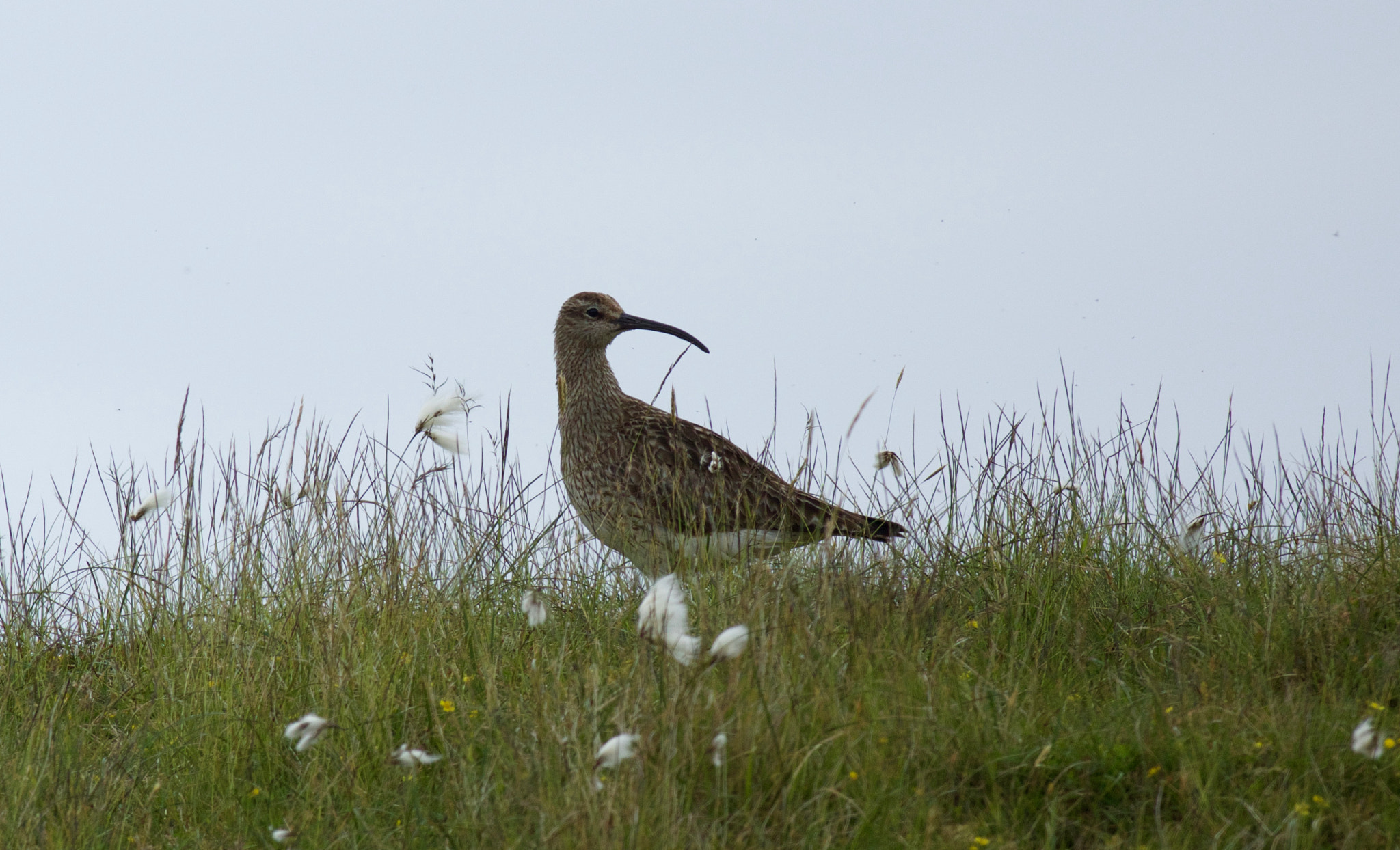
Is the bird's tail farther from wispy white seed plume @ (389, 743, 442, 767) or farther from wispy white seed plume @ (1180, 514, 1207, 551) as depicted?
wispy white seed plume @ (389, 743, 442, 767)

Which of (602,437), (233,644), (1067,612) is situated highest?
(602,437)

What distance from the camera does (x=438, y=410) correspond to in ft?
20.9

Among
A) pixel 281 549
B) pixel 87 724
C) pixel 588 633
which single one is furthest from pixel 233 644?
pixel 588 633

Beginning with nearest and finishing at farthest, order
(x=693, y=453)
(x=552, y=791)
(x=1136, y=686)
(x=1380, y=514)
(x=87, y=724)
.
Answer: (x=552, y=791) → (x=1136, y=686) → (x=87, y=724) → (x=1380, y=514) → (x=693, y=453)

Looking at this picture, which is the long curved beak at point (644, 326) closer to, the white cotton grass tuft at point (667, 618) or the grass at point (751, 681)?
the grass at point (751, 681)

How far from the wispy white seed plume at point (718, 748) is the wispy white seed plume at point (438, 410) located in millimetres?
3197

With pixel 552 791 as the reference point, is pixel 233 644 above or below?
above

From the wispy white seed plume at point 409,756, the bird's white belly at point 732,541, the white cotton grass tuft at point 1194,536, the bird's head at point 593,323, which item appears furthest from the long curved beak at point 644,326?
the wispy white seed plume at point 409,756

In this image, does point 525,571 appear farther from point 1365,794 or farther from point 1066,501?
point 1365,794

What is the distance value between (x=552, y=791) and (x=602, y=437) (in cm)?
407

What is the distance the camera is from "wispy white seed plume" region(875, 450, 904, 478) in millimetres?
6449

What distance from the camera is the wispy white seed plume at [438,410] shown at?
6.37 m

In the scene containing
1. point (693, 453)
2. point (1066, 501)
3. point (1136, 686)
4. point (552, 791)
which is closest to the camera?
point (552, 791)

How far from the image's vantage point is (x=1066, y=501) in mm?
6285
